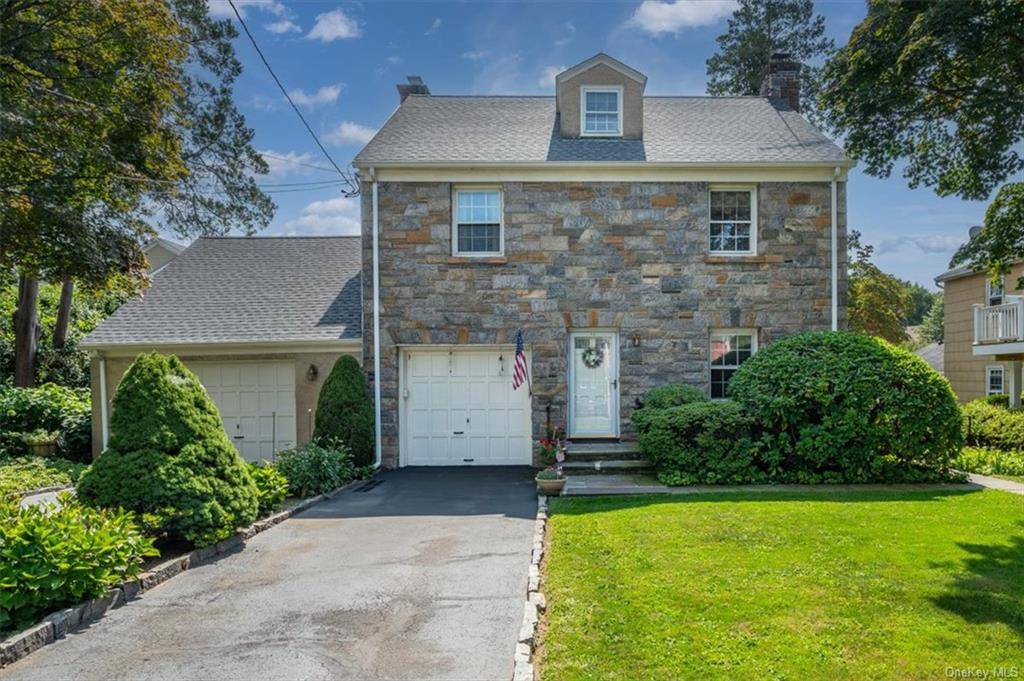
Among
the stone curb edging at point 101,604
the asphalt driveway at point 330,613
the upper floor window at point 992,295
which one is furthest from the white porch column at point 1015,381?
the stone curb edging at point 101,604

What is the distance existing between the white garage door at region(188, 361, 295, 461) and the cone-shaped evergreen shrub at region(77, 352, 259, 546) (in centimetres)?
522

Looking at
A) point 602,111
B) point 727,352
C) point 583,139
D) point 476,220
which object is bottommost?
point 727,352

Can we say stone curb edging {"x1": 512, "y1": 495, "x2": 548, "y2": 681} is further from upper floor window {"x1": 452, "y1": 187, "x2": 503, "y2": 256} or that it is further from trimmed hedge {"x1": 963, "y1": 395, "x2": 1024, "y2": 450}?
trimmed hedge {"x1": 963, "y1": 395, "x2": 1024, "y2": 450}

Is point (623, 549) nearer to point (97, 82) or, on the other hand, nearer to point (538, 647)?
point (538, 647)

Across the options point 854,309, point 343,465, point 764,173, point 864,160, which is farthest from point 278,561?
point 854,309

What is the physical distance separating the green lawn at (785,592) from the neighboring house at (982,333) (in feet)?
36.9

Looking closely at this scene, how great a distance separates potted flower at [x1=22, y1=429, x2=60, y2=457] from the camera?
40.6 feet

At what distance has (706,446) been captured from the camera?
29.8 feet

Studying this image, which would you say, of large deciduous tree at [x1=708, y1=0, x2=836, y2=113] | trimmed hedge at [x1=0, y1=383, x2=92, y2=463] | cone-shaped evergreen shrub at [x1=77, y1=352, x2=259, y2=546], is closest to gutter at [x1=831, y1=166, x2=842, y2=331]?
cone-shaped evergreen shrub at [x1=77, y1=352, x2=259, y2=546]

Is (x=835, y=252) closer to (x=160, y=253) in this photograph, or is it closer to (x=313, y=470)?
(x=313, y=470)

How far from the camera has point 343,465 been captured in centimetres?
988

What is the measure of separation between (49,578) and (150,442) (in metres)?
1.90

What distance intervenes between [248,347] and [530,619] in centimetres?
934

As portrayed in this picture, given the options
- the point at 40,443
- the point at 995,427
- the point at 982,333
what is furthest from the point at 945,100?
the point at 40,443
